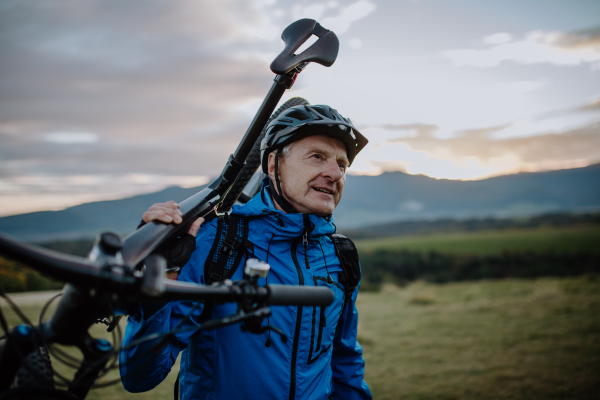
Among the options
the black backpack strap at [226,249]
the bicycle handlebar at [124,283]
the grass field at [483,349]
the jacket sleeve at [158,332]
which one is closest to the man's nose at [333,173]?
the black backpack strap at [226,249]

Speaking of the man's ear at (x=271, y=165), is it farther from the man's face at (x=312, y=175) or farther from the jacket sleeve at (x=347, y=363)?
the jacket sleeve at (x=347, y=363)

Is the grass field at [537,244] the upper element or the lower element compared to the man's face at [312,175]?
lower

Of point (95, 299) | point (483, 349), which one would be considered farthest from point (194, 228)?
point (483, 349)

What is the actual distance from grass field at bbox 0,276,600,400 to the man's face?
714 centimetres

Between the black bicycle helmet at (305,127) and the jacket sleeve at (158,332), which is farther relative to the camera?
the black bicycle helmet at (305,127)

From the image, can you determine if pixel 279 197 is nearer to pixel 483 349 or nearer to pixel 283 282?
pixel 283 282

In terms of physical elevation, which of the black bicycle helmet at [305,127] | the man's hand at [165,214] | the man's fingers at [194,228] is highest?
the black bicycle helmet at [305,127]

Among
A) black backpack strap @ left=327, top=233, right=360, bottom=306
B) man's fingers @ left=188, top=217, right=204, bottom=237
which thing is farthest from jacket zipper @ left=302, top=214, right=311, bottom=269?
man's fingers @ left=188, top=217, right=204, bottom=237

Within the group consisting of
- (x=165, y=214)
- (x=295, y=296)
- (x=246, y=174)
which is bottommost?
(x=295, y=296)

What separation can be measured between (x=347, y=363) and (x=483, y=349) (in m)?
12.6

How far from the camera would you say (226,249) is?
8.73 ft

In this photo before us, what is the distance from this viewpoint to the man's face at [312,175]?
10.2 ft

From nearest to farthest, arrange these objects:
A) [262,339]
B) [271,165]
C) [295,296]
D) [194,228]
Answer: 1. [295,296]
2. [194,228]
3. [262,339]
4. [271,165]

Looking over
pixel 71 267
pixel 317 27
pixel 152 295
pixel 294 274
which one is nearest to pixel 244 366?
pixel 294 274
